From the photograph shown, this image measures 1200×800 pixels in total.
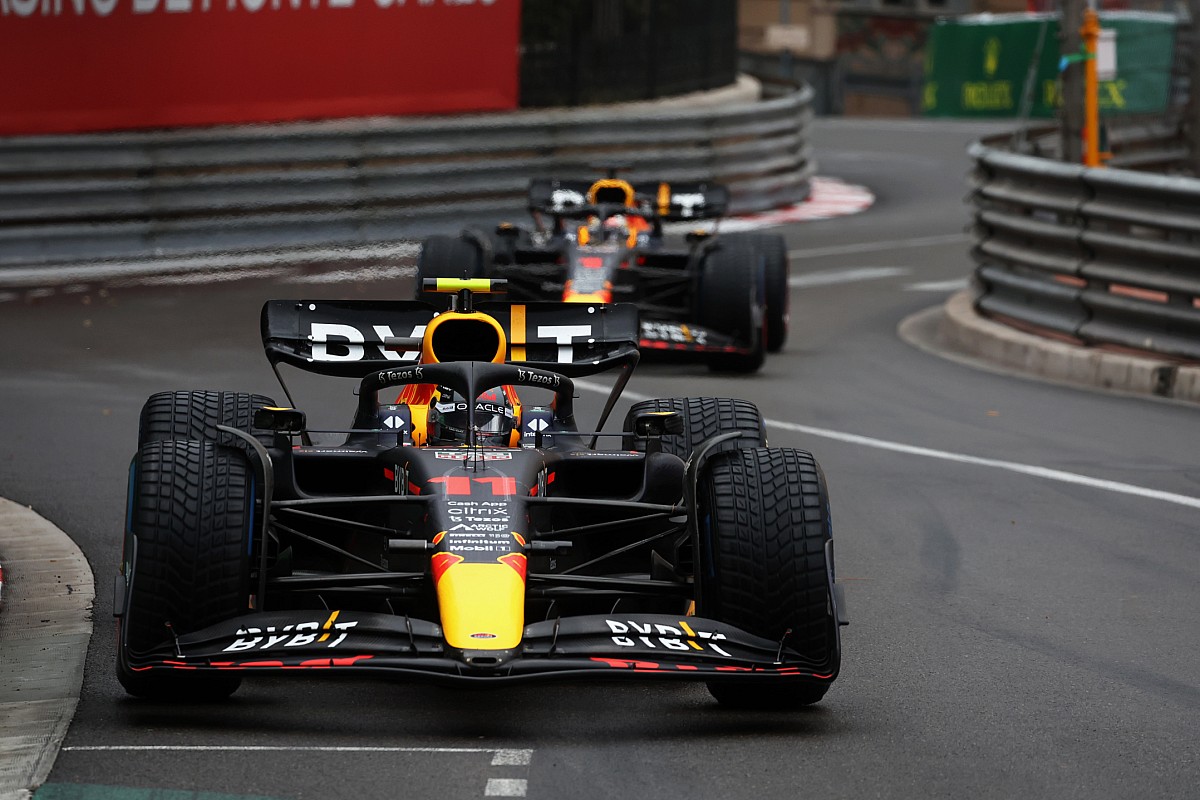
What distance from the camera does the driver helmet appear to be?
7.27 metres

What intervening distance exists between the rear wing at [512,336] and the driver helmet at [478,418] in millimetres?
267

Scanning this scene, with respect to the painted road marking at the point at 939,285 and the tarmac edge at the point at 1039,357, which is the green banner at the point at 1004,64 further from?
the tarmac edge at the point at 1039,357

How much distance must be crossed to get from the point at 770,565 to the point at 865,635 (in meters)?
1.18

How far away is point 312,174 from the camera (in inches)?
791

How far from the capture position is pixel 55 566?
7.96 m

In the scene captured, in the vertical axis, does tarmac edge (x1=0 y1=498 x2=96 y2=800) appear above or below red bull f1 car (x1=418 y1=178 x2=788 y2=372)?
below

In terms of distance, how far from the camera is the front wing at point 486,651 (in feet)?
18.6

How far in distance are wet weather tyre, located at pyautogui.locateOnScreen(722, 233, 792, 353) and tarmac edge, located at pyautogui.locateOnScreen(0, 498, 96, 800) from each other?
268 inches

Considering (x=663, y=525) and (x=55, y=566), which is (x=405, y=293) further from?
(x=663, y=525)

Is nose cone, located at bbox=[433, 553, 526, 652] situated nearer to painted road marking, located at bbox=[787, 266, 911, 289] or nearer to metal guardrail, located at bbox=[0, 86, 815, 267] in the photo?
painted road marking, located at bbox=[787, 266, 911, 289]

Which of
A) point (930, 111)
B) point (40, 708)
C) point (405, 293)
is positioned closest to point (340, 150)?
point (405, 293)

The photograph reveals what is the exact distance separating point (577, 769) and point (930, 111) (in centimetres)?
3587

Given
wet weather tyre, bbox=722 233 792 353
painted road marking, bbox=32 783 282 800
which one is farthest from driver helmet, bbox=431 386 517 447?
wet weather tyre, bbox=722 233 792 353

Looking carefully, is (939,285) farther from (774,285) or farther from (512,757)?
(512,757)
